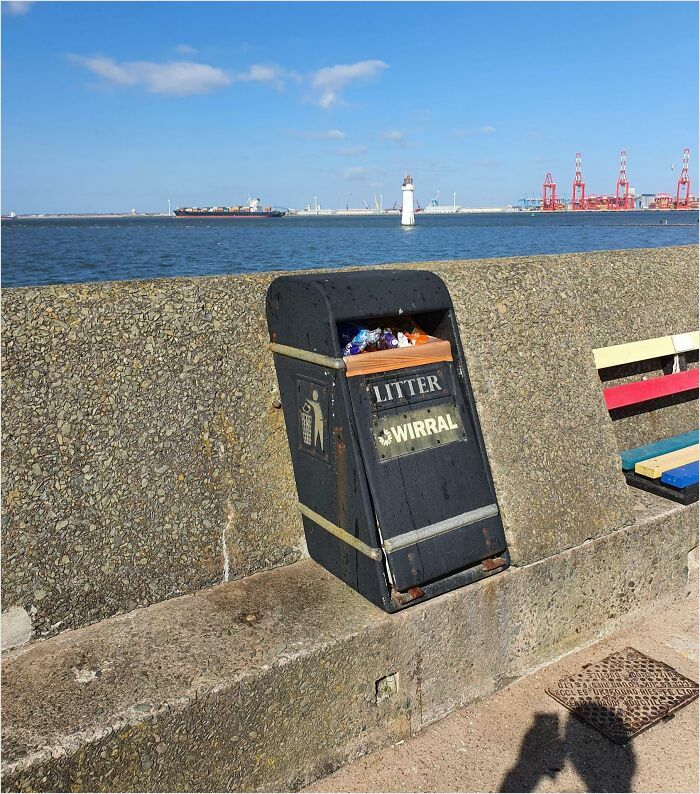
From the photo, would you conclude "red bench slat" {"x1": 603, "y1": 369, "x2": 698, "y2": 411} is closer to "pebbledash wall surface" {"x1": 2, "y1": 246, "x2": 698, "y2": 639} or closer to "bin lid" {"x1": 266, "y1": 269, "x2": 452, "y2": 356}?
"pebbledash wall surface" {"x1": 2, "y1": 246, "x2": 698, "y2": 639}

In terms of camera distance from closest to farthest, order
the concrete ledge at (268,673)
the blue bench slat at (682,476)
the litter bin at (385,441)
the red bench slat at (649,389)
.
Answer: the concrete ledge at (268,673) < the litter bin at (385,441) < the blue bench slat at (682,476) < the red bench slat at (649,389)

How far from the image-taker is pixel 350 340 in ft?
10.4

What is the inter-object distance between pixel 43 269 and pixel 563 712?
1240 inches

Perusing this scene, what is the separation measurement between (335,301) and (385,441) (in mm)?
605

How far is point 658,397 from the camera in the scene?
15.7 ft

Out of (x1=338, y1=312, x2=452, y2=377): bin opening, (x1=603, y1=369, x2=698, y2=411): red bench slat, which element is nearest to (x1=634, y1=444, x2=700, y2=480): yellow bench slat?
(x1=603, y1=369, x2=698, y2=411): red bench slat

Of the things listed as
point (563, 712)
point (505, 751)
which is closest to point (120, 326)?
point (505, 751)

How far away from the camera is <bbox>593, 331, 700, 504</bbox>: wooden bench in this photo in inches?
154

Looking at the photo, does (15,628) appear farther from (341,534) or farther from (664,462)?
(664,462)

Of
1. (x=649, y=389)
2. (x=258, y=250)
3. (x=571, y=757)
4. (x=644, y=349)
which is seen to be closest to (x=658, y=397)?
(x=649, y=389)

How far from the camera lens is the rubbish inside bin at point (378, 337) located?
3133 millimetres

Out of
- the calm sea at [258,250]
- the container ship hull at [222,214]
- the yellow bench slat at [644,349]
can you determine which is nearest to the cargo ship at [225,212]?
the container ship hull at [222,214]

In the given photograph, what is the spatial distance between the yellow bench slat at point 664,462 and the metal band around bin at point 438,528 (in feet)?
4.34

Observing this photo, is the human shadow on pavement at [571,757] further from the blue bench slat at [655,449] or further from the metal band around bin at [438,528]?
the blue bench slat at [655,449]
